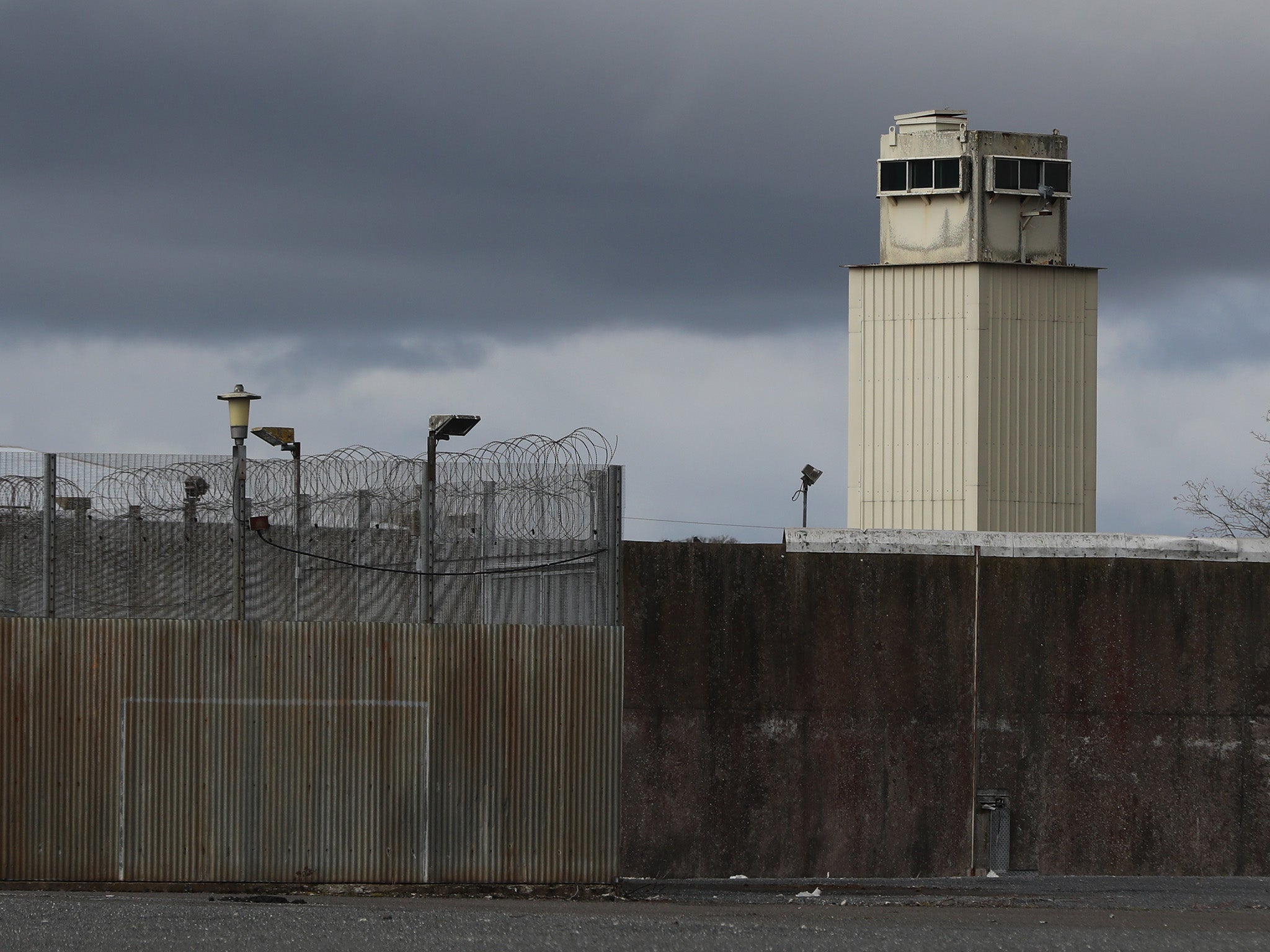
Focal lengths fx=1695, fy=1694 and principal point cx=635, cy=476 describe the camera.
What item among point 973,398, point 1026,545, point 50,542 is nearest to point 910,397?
point 973,398

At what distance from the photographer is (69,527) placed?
1587cm

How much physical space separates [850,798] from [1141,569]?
373 cm

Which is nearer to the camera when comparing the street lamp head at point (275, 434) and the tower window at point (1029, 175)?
the street lamp head at point (275, 434)

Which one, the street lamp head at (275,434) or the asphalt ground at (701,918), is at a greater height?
the street lamp head at (275,434)

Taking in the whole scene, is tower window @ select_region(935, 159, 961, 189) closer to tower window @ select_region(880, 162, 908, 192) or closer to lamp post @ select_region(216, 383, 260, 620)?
tower window @ select_region(880, 162, 908, 192)

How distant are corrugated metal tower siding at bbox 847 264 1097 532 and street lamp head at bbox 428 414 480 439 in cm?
1967

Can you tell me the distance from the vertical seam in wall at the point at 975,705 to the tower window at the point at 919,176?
57.7 feet

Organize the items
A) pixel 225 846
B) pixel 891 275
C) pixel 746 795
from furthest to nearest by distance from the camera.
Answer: pixel 891 275, pixel 746 795, pixel 225 846

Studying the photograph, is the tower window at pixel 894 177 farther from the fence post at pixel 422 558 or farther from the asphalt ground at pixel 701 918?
the fence post at pixel 422 558

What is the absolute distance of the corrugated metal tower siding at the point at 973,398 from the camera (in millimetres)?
33969

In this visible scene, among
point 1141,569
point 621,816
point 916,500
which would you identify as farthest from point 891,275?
point 621,816

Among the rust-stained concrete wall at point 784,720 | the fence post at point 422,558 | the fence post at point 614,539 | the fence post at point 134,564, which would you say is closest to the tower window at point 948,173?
the rust-stained concrete wall at point 784,720

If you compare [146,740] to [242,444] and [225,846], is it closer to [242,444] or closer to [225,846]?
[225,846]

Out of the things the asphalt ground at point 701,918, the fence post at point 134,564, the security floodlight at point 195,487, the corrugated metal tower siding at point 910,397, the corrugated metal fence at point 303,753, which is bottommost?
the asphalt ground at point 701,918
